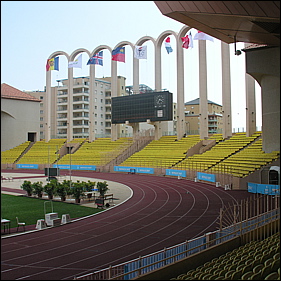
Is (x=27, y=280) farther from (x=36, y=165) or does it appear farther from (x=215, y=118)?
(x=215, y=118)

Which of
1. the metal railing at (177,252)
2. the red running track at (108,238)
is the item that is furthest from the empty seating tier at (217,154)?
the metal railing at (177,252)

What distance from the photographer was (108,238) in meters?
14.4

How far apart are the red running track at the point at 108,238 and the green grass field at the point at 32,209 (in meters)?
1.81

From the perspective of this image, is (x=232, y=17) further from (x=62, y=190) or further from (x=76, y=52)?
(x=76, y=52)

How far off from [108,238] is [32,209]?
8927mm

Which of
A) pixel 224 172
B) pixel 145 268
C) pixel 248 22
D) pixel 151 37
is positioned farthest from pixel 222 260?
pixel 151 37

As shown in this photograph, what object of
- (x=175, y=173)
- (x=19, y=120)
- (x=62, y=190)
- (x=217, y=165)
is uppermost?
(x=19, y=120)

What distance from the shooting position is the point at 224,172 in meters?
31.2

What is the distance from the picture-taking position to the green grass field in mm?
19141

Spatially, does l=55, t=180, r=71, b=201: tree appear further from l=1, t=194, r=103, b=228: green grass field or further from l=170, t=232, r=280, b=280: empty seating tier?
l=170, t=232, r=280, b=280: empty seating tier

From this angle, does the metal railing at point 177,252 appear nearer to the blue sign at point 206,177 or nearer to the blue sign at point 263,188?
the blue sign at point 263,188

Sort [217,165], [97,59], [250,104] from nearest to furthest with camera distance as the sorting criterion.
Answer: [217,165], [250,104], [97,59]

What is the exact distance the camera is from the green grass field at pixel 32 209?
19141 mm

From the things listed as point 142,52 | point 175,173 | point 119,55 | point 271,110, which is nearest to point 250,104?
point 271,110
